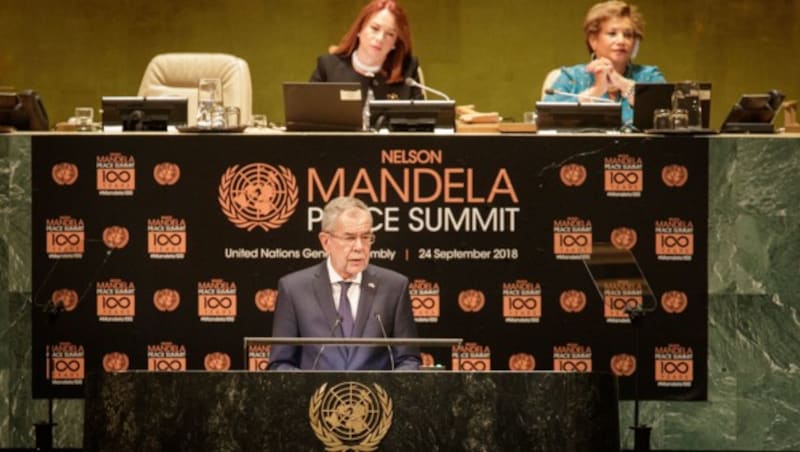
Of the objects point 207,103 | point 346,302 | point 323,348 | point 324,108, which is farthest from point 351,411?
point 207,103

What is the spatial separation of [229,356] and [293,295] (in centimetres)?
101

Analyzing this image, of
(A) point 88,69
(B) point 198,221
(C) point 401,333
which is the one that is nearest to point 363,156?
(B) point 198,221

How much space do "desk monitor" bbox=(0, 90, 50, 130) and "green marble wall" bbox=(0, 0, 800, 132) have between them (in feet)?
10.3

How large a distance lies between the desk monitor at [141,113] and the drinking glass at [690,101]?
2223mm

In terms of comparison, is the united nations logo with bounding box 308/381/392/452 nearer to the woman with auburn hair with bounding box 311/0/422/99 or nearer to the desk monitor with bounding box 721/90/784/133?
the desk monitor with bounding box 721/90/784/133

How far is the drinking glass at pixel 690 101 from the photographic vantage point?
19.9 ft

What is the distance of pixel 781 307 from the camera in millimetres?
5875

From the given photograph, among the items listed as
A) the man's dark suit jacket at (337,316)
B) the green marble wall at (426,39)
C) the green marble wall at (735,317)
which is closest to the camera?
the man's dark suit jacket at (337,316)

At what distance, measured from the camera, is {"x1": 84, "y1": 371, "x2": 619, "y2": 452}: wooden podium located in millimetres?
3584

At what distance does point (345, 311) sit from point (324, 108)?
1.32 m

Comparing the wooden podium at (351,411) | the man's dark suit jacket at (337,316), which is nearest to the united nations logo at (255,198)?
the man's dark suit jacket at (337,316)

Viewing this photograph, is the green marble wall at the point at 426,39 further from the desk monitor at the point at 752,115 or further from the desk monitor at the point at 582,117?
the desk monitor at the point at 582,117

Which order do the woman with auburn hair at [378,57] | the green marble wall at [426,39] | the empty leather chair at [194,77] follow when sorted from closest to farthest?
the woman with auburn hair at [378,57] → the empty leather chair at [194,77] → the green marble wall at [426,39]

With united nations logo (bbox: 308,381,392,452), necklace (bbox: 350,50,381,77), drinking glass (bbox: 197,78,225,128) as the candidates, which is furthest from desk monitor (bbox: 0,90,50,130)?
united nations logo (bbox: 308,381,392,452)
